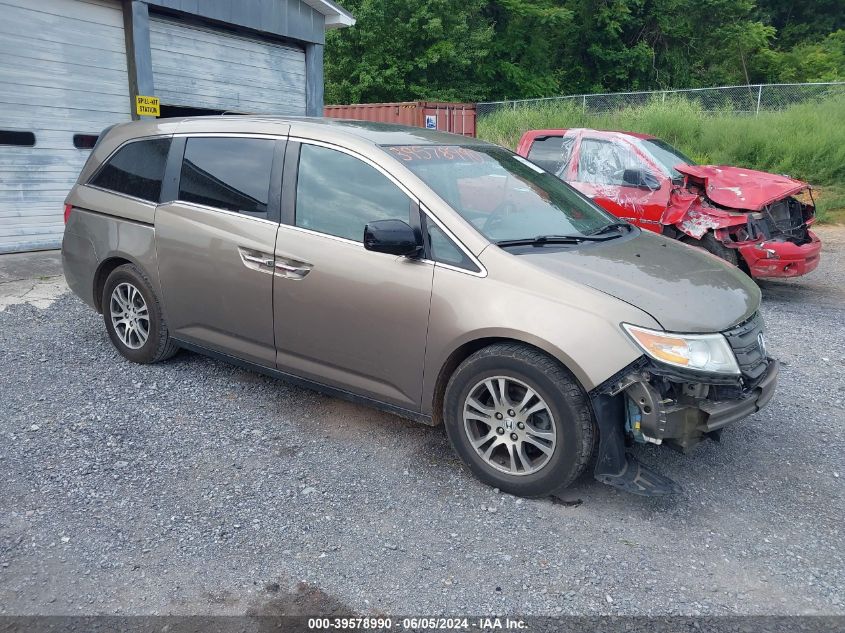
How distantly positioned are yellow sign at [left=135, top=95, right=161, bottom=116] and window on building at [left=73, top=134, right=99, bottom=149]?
72 centimetres

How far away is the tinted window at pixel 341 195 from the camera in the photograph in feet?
12.3

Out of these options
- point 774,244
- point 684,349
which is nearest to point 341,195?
point 684,349

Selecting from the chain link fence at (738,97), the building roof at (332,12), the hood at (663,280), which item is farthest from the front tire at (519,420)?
the chain link fence at (738,97)

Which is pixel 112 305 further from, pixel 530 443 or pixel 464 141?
pixel 530 443

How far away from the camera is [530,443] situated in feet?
10.9

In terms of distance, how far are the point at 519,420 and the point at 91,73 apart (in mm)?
8773

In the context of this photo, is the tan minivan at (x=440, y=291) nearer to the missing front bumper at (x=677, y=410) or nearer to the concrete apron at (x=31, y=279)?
the missing front bumper at (x=677, y=410)

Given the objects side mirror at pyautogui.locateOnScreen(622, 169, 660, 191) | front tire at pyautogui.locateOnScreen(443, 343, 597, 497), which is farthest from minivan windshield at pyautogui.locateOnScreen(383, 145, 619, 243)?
side mirror at pyautogui.locateOnScreen(622, 169, 660, 191)

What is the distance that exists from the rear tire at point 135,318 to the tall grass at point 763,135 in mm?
12324

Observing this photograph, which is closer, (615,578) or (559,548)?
(615,578)

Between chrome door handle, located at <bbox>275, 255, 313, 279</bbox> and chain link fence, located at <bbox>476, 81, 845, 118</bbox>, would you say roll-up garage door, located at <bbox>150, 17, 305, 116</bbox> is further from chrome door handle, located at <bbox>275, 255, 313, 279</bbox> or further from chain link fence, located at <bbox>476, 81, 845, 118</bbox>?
chain link fence, located at <bbox>476, 81, 845, 118</bbox>

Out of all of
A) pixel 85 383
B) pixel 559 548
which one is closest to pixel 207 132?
pixel 85 383

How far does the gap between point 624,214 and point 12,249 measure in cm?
776

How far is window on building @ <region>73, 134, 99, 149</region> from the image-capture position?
9398mm
